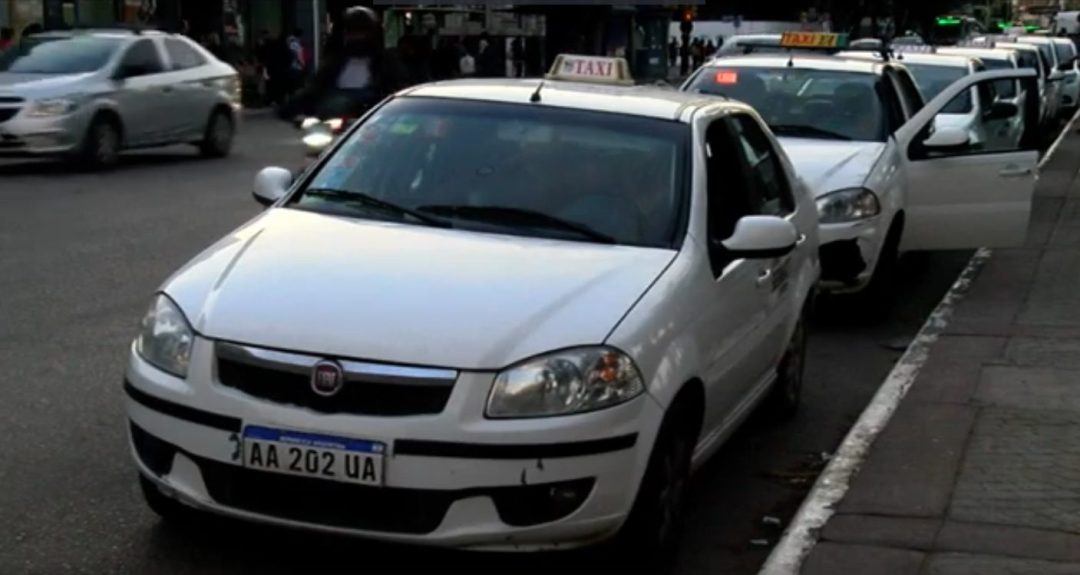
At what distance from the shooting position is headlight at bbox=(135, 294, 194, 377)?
5.22m

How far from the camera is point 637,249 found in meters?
5.90

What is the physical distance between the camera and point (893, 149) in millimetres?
11250

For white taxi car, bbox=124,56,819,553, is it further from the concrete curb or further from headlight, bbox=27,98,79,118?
headlight, bbox=27,98,79,118

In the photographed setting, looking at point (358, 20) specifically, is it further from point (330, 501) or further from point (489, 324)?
point (330, 501)

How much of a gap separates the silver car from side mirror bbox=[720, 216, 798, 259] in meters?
13.8

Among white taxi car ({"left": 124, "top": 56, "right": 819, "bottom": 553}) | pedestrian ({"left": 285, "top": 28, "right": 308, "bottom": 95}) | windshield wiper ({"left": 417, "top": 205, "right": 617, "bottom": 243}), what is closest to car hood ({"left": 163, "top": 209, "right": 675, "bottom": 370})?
white taxi car ({"left": 124, "top": 56, "right": 819, "bottom": 553})

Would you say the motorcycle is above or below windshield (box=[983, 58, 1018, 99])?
above

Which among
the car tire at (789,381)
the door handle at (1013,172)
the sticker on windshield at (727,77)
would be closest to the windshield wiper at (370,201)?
the car tire at (789,381)

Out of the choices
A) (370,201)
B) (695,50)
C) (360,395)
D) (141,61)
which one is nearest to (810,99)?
(370,201)

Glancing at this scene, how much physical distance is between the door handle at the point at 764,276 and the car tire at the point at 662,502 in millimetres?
1001

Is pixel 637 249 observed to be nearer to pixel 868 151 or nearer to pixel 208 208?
pixel 868 151

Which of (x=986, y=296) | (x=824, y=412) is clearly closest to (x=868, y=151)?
(x=986, y=296)

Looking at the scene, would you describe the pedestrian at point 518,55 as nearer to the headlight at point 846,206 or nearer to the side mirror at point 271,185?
the headlight at point 846,206

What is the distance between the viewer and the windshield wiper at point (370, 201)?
6098mm
